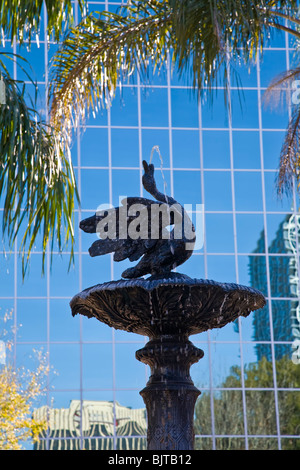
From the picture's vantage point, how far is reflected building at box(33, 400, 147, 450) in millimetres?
21375

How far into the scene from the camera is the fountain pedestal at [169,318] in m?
6.02

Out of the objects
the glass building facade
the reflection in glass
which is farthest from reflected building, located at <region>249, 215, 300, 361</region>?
the reflection in glass

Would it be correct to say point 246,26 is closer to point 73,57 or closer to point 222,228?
point 73,57

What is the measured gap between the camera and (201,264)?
2284cm

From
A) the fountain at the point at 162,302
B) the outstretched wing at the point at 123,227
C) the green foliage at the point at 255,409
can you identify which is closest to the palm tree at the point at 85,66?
the outstretched wing at the point at 123,227

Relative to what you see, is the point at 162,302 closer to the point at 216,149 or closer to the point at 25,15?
the point at 25,15

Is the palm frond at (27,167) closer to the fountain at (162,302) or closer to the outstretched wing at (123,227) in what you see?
the outstretched wing at (123,227)

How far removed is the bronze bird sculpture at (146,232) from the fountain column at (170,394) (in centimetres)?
58

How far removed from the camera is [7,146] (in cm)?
761

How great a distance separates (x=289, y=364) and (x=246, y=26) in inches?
608

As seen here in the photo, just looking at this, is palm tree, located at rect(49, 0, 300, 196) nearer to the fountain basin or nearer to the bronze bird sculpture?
the bronze bird sculpture

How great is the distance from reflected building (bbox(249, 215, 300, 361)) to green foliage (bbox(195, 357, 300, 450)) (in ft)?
1.67
